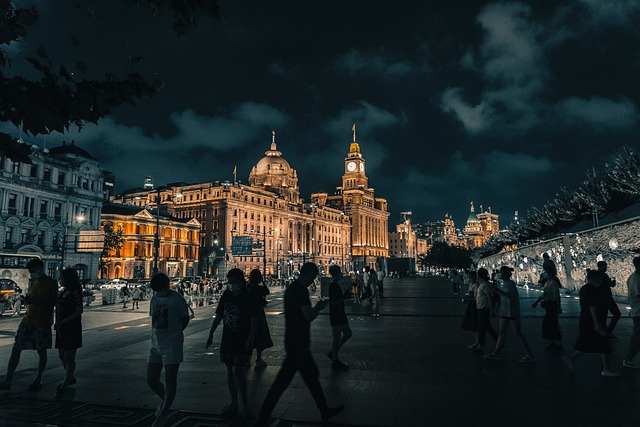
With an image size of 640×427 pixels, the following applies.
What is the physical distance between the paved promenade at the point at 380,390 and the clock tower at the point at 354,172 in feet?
500

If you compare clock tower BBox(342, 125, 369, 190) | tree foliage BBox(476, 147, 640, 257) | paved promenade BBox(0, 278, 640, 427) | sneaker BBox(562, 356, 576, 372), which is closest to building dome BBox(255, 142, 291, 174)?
clock tower BBox(342, 125, 369, 190)

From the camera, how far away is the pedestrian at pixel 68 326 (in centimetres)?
690

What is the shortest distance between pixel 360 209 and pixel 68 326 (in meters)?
146

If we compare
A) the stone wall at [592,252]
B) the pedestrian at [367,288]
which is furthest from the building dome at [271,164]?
the pedestrian at [367,288]

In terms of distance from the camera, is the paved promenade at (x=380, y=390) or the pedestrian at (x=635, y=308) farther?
the pedestrian at (x=635, y=308)

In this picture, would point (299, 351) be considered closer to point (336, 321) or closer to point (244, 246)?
point (336, 321)

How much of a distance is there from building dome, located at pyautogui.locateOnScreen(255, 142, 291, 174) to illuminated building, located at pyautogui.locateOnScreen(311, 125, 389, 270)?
63.0 feet

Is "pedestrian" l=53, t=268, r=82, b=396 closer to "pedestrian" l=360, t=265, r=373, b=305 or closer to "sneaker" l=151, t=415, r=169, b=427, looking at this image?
"sneaker" l=151, t=415, r=169, b=427

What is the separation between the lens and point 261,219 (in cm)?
10269

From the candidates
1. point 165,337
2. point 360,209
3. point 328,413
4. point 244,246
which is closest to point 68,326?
point 165,337

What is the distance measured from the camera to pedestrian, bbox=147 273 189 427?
18.1ft

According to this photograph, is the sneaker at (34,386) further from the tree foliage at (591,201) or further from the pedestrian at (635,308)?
the tree foliage at (591,201)

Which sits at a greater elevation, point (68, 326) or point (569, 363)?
point (68, 326)

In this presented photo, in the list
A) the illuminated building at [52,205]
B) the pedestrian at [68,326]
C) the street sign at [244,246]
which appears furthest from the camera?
the street sign at [244,246]
